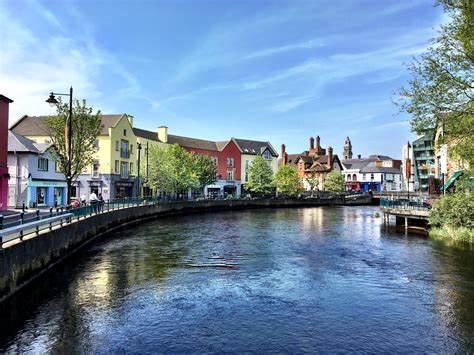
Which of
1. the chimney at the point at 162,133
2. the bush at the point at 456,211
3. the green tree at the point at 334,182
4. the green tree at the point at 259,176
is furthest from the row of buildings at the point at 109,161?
the bush at the point at 456,211

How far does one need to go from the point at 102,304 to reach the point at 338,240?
23.2m

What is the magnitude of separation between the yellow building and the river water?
38217mm

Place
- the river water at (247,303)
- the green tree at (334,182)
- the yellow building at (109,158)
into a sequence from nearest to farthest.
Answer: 1. the river water at (247,303)
2. the yellow building at (109,158)
3. the green tree at (334,182)

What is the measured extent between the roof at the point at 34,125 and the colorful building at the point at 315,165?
6780 cm

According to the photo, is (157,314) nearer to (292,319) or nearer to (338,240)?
(292,319)

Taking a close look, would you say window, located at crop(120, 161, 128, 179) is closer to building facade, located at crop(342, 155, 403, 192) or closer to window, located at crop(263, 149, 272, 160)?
window, located at crop(263, 149, 272, 160)

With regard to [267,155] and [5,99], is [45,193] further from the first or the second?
[267,155]

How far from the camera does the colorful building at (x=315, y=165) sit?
120 metres

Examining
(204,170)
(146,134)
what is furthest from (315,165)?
(146,134)

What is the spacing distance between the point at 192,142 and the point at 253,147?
2019cm

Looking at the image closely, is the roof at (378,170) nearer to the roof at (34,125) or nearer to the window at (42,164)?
the roof at (34,125)

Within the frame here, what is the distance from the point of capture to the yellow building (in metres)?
61.7

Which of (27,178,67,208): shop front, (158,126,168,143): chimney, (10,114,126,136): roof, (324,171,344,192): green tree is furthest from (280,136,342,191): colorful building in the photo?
(27,178,67,208): shop front

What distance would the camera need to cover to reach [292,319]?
13.0 metres
